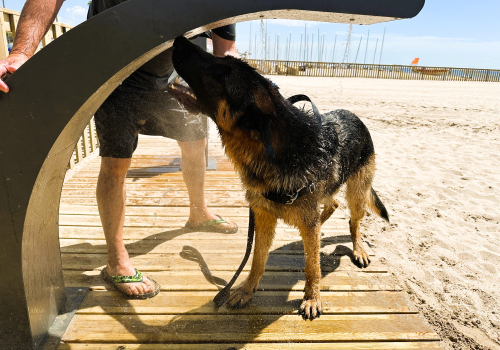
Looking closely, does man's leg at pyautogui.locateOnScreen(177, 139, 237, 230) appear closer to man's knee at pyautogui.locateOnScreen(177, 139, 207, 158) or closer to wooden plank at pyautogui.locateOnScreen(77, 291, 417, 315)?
man's knee at pyautogui.locateOnScreen(177, 139, 207, 158)

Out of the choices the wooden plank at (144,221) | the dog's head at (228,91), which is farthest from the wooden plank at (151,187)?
the dog's head at (228,91)

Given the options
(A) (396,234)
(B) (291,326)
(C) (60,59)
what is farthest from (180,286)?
(A) (396,234)

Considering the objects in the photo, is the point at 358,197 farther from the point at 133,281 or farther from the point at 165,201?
the point at 165,201

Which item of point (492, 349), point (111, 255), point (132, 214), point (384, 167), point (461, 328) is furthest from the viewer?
point (384, 167)

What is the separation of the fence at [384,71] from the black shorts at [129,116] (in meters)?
26.0

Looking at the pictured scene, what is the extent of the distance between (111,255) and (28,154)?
1370 mm


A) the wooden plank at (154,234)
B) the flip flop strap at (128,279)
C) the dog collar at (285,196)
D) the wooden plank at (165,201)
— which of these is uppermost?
the dog collar at (285,196)

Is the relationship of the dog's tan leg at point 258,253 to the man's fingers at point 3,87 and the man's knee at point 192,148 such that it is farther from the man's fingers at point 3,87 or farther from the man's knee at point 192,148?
the man's fingers at point 3,87

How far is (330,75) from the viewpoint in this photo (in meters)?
29.4

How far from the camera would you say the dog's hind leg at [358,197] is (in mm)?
3252

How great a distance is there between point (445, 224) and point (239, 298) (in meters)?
3.24

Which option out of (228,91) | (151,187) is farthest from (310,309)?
(151,187)

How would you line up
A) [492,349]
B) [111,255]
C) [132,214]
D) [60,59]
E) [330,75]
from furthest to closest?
[330,75], [132,214], [111,255], [492,349], [60,59]

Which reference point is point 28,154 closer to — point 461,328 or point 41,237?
point 41,237
